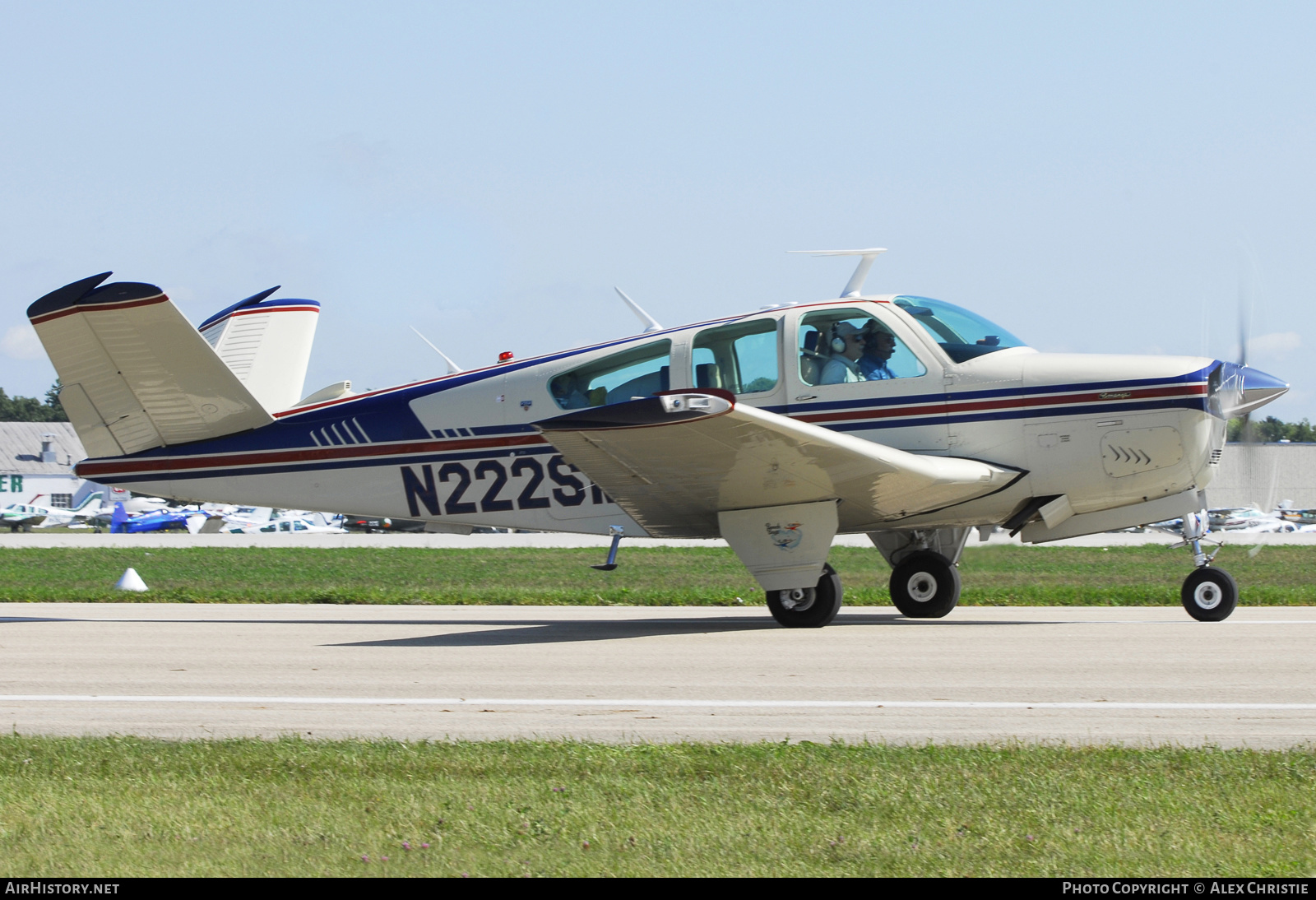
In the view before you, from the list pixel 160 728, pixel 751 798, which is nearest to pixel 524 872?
pixel 751 798

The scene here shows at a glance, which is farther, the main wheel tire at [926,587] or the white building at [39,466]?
the white building at [39,466]

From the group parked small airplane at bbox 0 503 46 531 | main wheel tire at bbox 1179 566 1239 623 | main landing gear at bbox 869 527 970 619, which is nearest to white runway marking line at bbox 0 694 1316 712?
main wheel tire at bbox 1179 566 1239 623

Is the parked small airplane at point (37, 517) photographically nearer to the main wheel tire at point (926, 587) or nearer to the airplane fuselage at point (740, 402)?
the airplane fuselage at point (740, 402)

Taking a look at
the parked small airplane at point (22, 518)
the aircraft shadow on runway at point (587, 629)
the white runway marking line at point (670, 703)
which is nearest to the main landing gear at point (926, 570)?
the aircraft shadow on runway at point (587, 629)

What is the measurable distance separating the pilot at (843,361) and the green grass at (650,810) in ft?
19.6

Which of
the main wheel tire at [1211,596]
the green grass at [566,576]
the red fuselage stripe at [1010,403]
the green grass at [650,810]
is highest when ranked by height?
the red fuselage stripe at [1010,403]

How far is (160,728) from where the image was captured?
20.8ft

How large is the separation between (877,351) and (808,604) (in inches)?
93.8

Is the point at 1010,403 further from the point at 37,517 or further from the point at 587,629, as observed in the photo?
the point at 37,517

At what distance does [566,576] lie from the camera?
2338 centimetres

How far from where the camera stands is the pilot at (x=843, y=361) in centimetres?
1108

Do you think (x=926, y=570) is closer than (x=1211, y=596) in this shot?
No

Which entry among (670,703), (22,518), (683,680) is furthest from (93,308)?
(22,518)
